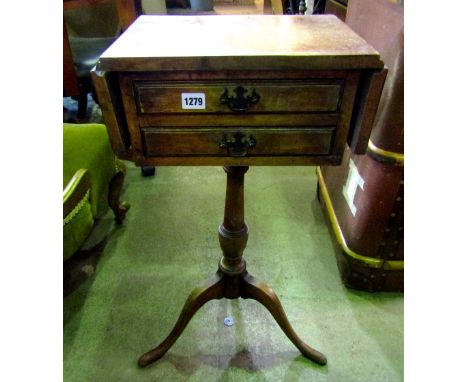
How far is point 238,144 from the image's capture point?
1.95 feet

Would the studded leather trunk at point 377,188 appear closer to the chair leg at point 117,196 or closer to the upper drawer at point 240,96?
the upper drawer at point 240,96

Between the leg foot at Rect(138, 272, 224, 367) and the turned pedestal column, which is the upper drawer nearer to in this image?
the turned pedestal column

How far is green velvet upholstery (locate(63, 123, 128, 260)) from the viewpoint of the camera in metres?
0.96

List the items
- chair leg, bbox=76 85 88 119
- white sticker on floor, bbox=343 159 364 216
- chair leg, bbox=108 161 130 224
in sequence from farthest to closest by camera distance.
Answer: chair leg, bbox=76 85 88 119 → chair leg, bbox=108 161 130 224 → white sticker on floor, bbox=343 159 364 216

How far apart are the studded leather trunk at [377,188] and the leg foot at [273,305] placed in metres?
0.31

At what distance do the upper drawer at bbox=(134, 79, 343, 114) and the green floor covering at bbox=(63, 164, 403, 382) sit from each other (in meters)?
0.71

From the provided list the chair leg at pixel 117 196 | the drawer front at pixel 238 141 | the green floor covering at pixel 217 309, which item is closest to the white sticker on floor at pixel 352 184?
the green floor covering at pixel 217 309

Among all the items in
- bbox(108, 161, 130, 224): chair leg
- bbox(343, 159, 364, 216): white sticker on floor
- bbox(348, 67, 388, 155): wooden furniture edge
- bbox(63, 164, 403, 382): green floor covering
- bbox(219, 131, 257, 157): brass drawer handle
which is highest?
bbox(348, 67, 388, 155): wooden furniture edge

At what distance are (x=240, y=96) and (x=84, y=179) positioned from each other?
2.04ft

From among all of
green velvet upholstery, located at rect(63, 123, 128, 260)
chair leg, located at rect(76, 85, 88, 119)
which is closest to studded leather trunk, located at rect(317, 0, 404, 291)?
green velvet upholstery, located at rect(63, 123, 128, 260)

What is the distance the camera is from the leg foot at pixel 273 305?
0.90m

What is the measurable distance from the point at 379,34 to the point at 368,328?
2.74 ft

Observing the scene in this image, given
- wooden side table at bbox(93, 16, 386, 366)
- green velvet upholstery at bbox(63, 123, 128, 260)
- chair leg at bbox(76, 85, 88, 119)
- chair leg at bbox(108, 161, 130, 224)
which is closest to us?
wooden side table at bbox(93, 16, 386, 366)

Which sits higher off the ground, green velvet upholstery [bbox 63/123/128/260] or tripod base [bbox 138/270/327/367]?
green velvet upholstery [bbox 63/123/128/260]
